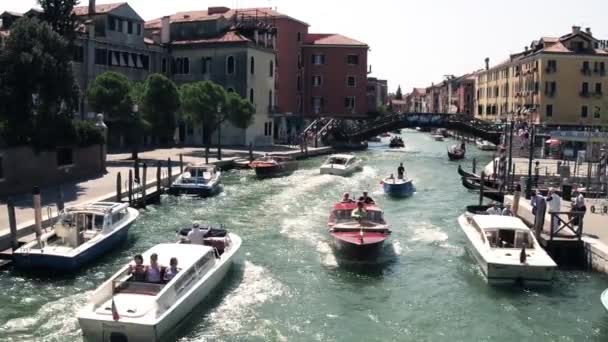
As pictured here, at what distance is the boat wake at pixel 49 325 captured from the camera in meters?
13.3

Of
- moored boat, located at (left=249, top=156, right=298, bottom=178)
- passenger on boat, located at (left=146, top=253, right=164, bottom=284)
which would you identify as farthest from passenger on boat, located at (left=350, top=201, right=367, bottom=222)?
moored boat, located at (left=249, top=156, right=298, bottom=178)

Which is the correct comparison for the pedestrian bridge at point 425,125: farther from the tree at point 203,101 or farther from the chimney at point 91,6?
the chimney at point 91,6

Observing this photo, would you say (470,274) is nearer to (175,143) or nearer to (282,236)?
(282,236)

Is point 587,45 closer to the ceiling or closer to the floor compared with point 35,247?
closer to the ceiling

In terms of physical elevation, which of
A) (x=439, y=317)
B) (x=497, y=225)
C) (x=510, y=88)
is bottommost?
(x=439, y=317)

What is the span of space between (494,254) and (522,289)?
4.15 feet

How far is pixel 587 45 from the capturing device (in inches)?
2527

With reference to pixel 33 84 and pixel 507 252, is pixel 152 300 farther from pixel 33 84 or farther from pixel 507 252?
pixel 33 84

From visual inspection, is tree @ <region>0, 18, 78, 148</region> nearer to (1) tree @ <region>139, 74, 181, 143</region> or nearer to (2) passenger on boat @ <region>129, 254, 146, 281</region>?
(1) tree @ <region>139, 74, 181, 143</region>

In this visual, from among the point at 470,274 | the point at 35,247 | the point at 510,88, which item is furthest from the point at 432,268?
the point at 510,88

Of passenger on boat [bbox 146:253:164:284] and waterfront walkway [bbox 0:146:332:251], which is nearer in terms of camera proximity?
passenger on boat [bbox 146:253:164:284]

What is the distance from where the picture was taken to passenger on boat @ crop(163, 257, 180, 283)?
48.2 ft

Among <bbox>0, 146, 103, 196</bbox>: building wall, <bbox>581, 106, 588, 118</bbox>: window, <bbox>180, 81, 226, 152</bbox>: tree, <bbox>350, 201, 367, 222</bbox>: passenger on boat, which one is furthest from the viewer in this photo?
<bbox>581, 106, 588, 118</bbox>: window

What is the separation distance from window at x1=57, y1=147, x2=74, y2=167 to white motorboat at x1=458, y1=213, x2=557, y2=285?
1864cm
